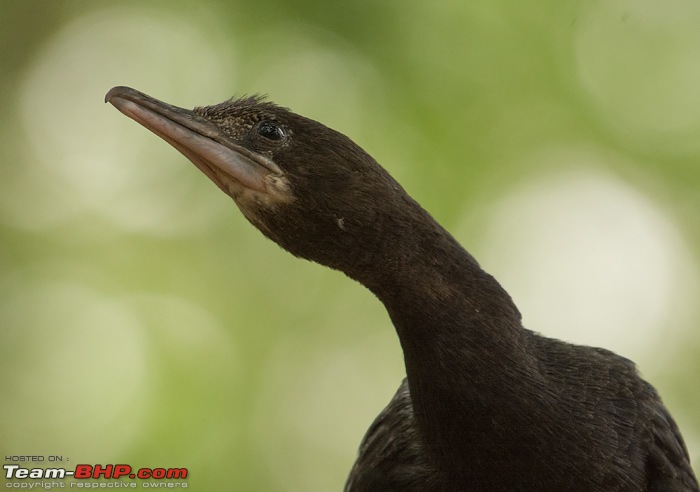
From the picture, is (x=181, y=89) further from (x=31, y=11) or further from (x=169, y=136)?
(x=169, y=136)

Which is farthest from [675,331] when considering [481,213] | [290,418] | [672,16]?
[290,418]

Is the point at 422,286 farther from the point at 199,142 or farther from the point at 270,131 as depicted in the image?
the point at 199,142

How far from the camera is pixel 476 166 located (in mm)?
7277

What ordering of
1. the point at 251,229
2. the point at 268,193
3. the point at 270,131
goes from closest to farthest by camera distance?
the point at 268,193, the point at 270,131, the point at 251,229

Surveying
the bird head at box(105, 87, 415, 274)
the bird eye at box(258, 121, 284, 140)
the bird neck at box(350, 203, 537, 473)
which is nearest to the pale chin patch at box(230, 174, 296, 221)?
the bird head at box(105, 87, 415, 274)

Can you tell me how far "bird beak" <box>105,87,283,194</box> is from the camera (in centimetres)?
329

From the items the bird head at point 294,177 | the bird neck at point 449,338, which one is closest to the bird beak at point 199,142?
the bird head at point 294,177

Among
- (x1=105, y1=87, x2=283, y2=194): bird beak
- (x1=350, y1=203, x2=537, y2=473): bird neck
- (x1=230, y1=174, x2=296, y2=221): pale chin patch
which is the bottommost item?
(x1=350, y1=203, x2=537, y2=473): bird neck

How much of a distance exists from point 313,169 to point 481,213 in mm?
4120

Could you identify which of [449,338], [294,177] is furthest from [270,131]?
[449,338]

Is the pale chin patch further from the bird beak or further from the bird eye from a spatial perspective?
the bird eye

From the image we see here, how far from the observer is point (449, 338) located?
3.37m

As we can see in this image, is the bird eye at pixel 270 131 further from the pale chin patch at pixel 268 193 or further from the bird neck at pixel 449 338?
the bird neck at pixel 449 338

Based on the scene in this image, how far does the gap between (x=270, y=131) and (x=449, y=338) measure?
97 centimetres
